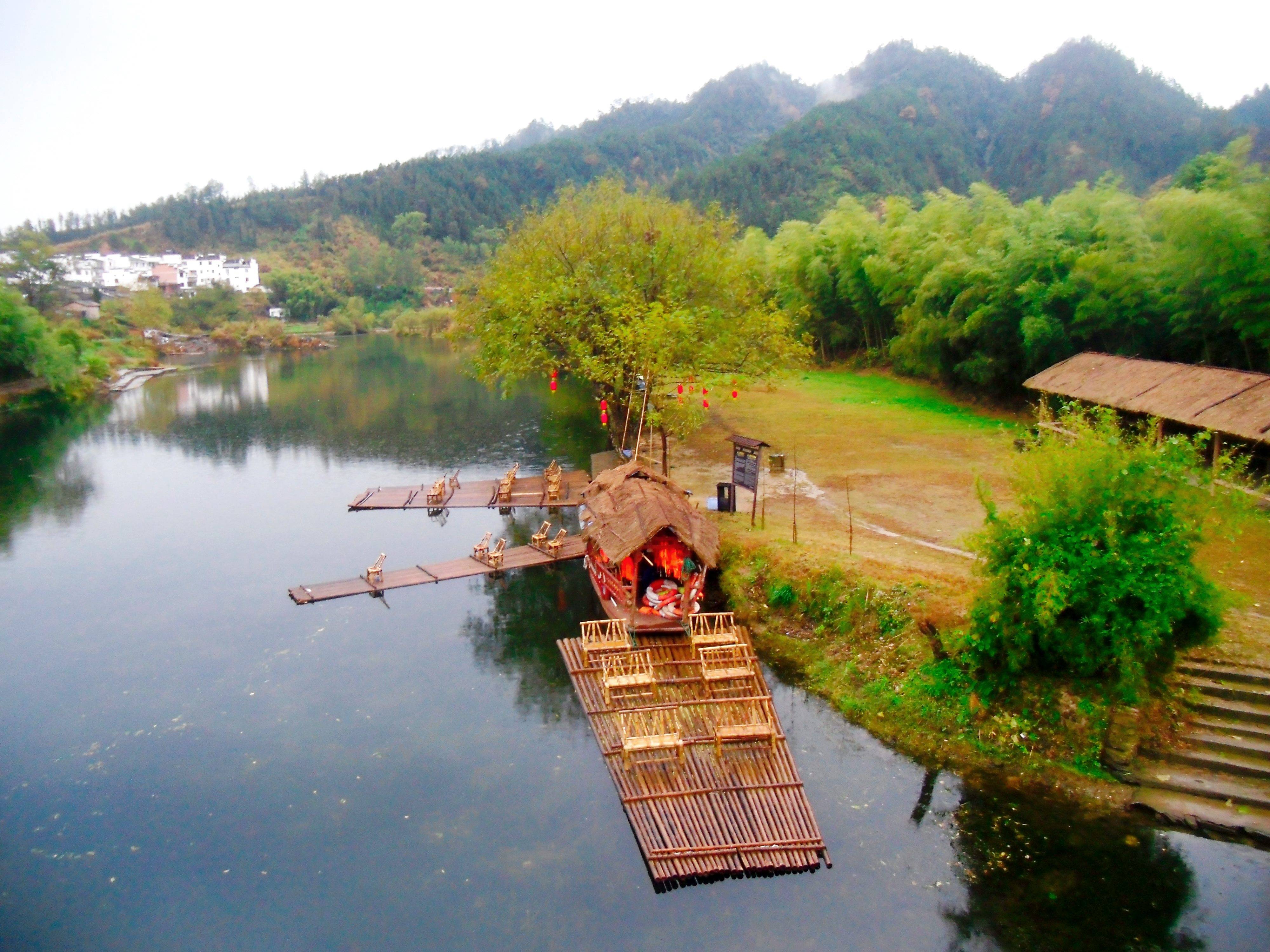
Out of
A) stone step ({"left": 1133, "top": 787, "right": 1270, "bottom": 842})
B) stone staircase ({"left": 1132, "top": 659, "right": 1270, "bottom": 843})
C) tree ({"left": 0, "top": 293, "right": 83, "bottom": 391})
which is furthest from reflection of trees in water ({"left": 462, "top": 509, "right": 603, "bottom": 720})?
tree ({"left": 0, "top": 293, "right": 83, "bottom": 391})

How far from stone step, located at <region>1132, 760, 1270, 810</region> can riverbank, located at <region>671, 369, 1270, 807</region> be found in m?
0.31

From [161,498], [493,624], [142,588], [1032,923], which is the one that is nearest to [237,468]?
[161,498]

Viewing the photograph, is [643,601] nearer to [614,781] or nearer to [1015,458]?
[614,781]

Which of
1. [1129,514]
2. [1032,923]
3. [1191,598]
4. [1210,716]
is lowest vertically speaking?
[1032,923]

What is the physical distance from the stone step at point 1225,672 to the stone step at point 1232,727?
2.28 feet

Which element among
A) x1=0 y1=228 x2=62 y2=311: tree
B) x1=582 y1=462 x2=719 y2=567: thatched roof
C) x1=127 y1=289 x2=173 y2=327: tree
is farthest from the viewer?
x1=127 y1=289 x2=173 y2=327: tree

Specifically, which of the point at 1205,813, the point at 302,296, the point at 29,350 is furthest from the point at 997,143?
the point at 1205,813

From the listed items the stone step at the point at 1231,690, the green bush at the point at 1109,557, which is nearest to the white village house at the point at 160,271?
the green bush at the point at 1109,557

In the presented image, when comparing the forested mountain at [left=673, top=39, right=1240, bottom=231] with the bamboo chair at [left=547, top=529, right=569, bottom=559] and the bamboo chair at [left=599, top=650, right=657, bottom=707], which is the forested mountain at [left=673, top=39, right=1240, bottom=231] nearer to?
the bamboo chair at [left=547, top=529, right=569, bottom=559]

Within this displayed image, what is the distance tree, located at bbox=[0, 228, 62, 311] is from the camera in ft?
203

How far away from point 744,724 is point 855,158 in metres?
105

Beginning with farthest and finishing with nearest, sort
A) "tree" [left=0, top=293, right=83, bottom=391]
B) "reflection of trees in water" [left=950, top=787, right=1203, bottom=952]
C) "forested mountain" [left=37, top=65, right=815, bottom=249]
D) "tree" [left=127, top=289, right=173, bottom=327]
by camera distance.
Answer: "forested mountain" [left=37, top=65, right=815, bottom=249], "tree" [left=127, top=289, right=173, bottom=327], "tree" [left=0, top=293, right=83, bottom=391], "reflection of trees in water" [left=950, top=787, right=1203, bottom=952]

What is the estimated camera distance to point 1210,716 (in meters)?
11.2

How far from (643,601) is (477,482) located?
42.0ft
